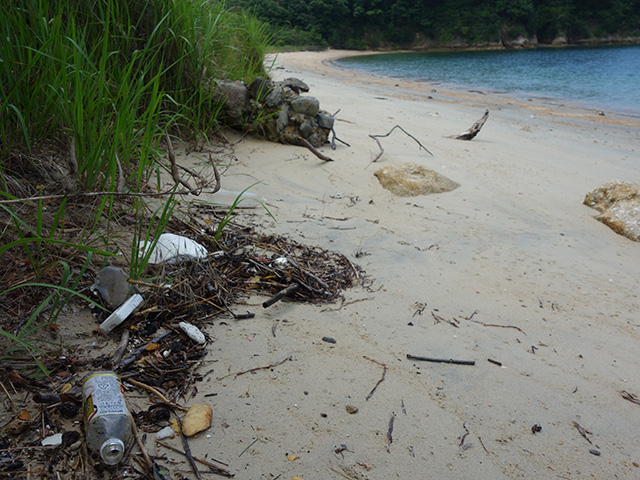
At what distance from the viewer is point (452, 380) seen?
171 cm

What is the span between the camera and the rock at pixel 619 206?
11.7 ft

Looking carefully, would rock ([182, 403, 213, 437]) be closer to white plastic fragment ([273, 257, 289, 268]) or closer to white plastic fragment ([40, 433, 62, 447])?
white plastic fragment ([40, 433, 62, 447])

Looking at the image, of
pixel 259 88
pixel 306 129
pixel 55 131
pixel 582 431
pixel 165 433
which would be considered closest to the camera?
pixel 165 433

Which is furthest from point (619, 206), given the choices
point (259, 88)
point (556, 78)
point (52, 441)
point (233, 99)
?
point (556, 78)

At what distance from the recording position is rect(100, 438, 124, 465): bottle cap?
1.17 metres

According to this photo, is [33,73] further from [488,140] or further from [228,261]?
[488,140]

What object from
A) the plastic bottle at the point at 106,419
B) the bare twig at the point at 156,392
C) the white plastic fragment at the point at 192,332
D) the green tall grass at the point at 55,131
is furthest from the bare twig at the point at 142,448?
the green tall grass at the point at 55,131

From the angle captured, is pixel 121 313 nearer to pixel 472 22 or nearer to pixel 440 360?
pixel 440 360

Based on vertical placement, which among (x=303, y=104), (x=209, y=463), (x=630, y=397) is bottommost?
(x=630, y=397)

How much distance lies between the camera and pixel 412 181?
392cm

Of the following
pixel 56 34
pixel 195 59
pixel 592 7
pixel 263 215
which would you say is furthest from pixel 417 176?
pixel 592 7

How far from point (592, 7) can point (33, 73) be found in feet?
174

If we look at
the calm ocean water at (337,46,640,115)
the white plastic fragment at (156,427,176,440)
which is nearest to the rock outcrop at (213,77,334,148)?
the white plastic fragment at (156,427,176,440)

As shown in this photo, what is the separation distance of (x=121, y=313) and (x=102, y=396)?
0.45m
